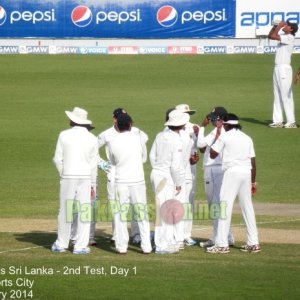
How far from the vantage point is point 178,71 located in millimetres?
43500

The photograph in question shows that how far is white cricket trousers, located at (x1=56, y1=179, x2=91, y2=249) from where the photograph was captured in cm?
1717

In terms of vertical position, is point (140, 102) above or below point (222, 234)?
above

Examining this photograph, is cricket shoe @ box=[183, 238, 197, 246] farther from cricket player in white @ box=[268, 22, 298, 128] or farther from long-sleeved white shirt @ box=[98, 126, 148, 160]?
cricket player in white @ box=[268, 22, 298, 128]

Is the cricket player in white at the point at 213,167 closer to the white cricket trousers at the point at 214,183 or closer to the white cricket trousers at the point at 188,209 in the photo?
the white cricket trousers at the point at 214,183

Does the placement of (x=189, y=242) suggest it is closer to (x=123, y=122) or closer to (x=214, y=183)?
(x=214, y=183)

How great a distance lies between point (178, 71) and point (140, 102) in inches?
306

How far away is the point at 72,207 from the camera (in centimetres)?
1722

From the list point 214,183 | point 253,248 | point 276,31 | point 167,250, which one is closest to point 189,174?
point 214,183

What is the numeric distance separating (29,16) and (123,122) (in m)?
35.4

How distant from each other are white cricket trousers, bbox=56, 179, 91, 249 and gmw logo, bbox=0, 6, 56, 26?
115 feet

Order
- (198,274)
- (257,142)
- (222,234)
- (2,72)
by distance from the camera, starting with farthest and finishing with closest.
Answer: (2,72) → (257,142) → (222,234) → (198,274)

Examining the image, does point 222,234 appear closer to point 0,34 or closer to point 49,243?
point 49,243

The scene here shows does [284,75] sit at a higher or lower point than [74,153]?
higher

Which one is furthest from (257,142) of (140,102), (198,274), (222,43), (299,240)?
(222,43)
